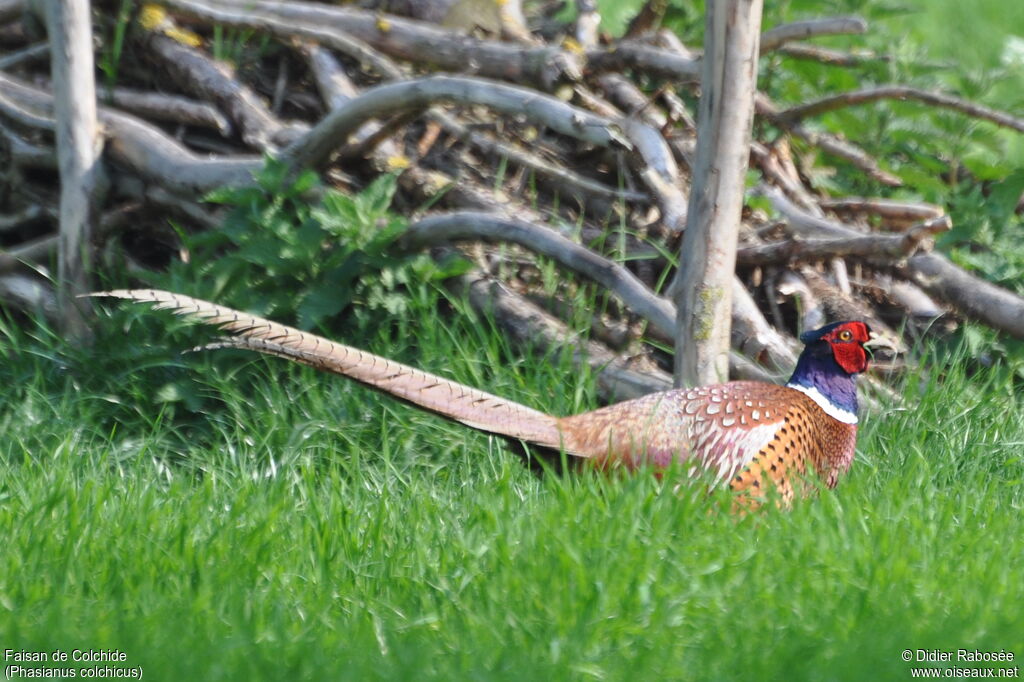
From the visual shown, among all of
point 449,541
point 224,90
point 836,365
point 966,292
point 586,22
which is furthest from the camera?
point 586,22

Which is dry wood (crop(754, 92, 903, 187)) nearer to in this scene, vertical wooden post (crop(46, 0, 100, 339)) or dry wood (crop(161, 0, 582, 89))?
dry wood (crop(161, 0, 582, 89))

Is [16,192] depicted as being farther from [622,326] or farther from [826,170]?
[826,170]

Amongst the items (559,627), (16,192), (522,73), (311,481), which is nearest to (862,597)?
(559,627)

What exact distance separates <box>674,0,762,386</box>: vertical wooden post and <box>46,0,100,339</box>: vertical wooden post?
2200 millimetres

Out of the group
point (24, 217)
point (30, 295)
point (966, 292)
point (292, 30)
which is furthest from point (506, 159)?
point (24, 217)

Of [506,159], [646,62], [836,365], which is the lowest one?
[836,365]

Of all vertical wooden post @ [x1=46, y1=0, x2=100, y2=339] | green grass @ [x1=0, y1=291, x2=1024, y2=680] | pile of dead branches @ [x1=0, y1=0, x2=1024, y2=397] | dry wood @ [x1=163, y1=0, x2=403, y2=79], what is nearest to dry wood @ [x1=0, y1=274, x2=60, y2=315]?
pile of dead branches @ [x1=0, y1=0, x2=1024, y2=397]

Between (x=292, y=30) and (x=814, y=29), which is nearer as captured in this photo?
(x=814, y=29)

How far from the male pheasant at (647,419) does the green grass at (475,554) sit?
0.14m

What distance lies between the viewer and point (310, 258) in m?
4.19

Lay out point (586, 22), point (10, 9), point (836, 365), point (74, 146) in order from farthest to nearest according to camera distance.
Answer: point (10, 9) < point (586, 22) < point (74, 146) < point (836, 365)

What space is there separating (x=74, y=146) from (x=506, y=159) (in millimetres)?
1562

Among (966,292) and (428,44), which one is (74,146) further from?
(966,292)

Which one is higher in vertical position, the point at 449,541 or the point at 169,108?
the point at 169,108
